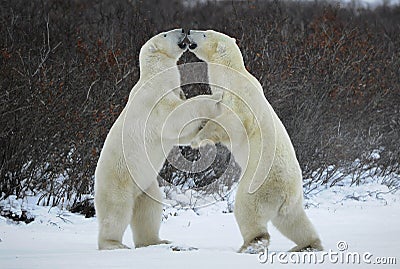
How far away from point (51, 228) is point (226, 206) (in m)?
2.01

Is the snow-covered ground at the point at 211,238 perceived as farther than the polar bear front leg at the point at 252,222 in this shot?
No

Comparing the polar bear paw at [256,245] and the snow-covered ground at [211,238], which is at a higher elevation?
the polar bear paw at [256,245]

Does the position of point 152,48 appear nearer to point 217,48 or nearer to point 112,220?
point 217,48

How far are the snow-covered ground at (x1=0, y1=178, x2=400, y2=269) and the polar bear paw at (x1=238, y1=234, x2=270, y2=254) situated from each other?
0.12 metres

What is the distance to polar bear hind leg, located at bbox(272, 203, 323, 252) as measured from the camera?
162 inches

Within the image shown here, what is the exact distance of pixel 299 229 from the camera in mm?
4141

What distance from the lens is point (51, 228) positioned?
566cm

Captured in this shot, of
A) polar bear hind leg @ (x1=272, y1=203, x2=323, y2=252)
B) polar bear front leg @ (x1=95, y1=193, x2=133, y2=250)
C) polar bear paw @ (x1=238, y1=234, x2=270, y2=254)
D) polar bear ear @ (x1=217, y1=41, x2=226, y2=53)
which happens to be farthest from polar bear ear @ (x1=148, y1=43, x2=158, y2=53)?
polar bear paw @ (x1=238, y1=234, x2=270, y2=254)

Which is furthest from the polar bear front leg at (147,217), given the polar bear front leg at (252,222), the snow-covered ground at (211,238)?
the polar bear front leg at (252,222)

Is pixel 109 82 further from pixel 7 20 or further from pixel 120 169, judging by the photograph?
pixel 120 169

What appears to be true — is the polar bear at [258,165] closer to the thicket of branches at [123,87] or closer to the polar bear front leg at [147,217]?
the polar bear front leg at [147,217]

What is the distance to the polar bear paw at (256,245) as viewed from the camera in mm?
3842
